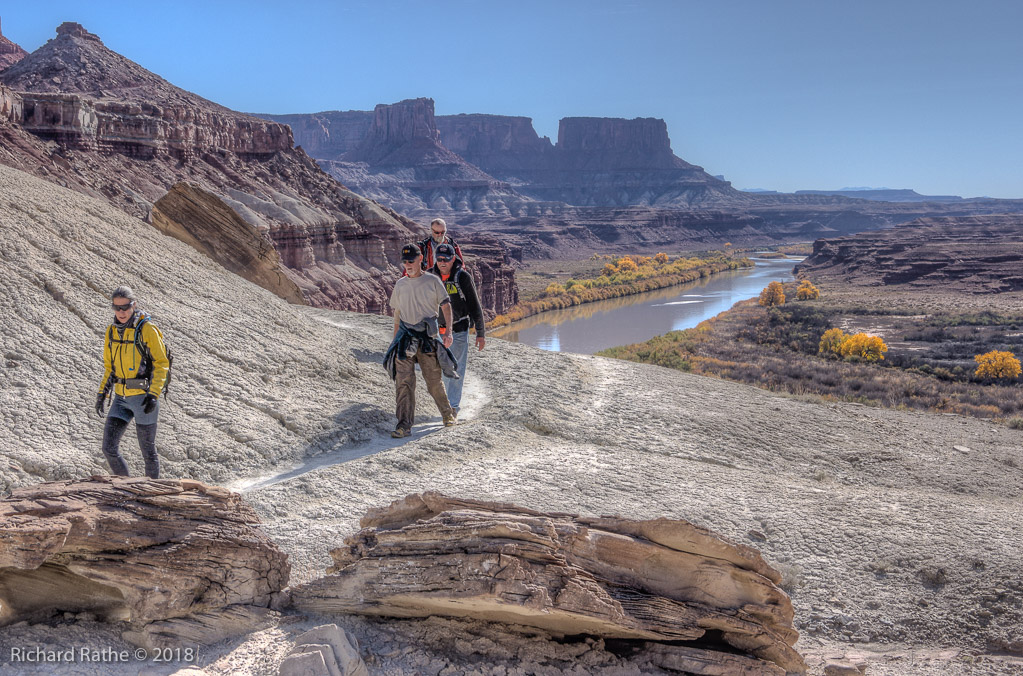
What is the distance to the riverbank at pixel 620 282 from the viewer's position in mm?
54375

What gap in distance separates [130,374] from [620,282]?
63715mm

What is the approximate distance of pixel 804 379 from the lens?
84.6 feet

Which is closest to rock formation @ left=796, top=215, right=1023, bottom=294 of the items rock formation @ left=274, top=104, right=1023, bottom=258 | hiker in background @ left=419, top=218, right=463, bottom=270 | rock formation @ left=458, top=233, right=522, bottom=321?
rock formation @ left=458, top=233, right=522, bottom=321

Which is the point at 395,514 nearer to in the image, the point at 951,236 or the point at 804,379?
the point at 804,379

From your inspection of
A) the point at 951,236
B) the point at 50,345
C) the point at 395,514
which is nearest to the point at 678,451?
the point at 395,514

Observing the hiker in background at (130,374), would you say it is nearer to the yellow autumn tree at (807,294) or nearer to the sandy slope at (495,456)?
the sandy slope at (495,456)

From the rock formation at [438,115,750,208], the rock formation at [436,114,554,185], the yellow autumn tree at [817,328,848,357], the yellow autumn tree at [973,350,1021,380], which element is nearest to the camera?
the yellow autumn tree at [973,350,1021,380]

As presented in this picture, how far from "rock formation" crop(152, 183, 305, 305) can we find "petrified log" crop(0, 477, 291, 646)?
10680 mm

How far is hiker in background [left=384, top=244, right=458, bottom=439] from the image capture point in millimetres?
7242

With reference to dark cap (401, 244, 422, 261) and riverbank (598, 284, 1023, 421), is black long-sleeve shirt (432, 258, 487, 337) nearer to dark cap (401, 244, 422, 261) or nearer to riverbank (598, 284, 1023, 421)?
dark cap (401, 244, 422, 261)

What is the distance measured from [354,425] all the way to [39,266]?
11.1 feet

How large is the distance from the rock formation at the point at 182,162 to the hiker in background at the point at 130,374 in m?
18.2

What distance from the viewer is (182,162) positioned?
33.2 metres

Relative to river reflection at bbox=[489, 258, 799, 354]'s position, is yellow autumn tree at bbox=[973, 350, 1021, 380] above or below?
above
